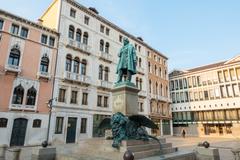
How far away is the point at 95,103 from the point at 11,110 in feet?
32.3

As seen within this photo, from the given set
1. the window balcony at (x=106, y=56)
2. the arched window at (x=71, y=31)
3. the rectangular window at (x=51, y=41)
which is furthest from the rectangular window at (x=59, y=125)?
the arched window at (x=71, y=31)

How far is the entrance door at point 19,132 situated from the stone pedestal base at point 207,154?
52.3 feet

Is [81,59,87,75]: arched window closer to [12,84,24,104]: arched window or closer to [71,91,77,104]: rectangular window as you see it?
[71,91,77,104]: rectangular window

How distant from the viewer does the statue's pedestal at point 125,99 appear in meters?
10.0

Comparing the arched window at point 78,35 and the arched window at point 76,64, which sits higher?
the arched window at point 78,35

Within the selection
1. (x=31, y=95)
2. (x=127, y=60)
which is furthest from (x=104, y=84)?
(x=127, y=60)

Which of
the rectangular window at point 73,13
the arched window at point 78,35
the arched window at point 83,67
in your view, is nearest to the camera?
the arched window at point 83,67

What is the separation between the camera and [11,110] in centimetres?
1734

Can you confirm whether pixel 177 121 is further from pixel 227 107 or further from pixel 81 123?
pixel 81 123

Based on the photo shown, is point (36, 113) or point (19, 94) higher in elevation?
point (19, 94)

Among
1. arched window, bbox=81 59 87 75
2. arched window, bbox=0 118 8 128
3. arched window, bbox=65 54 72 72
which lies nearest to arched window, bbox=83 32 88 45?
arched window, bbox=81 59 87 75

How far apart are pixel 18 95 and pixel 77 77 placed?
676 centimetres

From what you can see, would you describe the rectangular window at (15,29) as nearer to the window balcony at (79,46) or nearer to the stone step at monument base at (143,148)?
the window balcony at (79,46)

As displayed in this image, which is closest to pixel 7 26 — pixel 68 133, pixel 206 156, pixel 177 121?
pixel 68 133
